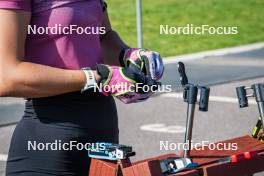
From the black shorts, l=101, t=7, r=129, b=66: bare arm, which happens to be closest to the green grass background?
l=101, t=7, r=129, b=66: bare arm

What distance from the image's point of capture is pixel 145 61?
3.17 meters

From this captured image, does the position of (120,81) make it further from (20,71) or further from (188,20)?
(188,20)

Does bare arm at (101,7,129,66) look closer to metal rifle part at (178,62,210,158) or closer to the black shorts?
the black shorts

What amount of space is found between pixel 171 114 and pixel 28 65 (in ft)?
20.3

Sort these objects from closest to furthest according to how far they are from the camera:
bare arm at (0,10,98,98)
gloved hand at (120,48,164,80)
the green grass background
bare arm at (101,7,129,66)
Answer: bare arm at (0,10,98,98), gloved hand at (120,48,164,80), bare arm at (101,7,129,66), the green grass background

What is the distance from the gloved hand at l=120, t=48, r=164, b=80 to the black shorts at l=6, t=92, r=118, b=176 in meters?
0.22

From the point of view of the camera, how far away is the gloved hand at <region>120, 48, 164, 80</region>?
3.13 metres

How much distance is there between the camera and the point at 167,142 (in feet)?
25.2

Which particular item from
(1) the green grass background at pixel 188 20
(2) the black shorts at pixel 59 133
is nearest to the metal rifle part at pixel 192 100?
(2) the black shorts at pixel 59 133

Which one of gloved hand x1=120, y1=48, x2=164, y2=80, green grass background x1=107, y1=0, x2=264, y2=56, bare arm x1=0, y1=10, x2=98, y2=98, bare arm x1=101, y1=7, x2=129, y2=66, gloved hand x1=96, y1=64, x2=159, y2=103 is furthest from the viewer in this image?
green grass background x1=107, y1=0, x2=264, y2=56

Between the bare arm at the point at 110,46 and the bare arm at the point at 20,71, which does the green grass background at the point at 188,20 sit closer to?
the bare arm at the point at 110,46

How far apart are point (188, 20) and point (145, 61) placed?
13.5 metres

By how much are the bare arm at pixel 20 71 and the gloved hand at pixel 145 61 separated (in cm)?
39

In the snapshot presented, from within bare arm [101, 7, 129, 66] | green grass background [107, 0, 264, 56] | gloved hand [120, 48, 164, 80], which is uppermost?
green grass background [107, 0, 264, 56]
